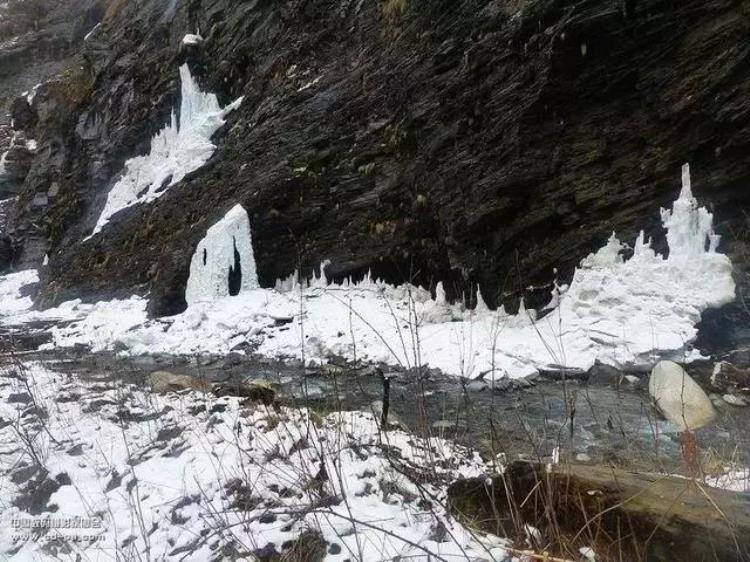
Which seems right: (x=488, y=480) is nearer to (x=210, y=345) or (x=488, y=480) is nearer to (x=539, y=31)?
(x=539, y=31)

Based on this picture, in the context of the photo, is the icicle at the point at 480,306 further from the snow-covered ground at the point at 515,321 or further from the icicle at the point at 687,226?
the icicle at the point at 687,226

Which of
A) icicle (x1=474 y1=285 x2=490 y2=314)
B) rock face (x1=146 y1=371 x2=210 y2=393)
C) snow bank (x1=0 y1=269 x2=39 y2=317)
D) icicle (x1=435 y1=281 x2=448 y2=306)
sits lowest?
rock face (x1=146 y1=371 x2=210 y2=393)

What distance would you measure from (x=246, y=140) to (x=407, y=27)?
5289mm

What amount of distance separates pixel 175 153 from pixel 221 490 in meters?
15.0

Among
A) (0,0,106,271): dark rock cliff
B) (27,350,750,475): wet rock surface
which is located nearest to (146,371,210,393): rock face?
(27,350,750,475): wet rock surface

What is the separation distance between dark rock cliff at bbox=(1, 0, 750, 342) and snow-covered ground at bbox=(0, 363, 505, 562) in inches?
134

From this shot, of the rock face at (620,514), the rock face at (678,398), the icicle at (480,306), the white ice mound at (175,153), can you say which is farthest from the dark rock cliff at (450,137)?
the rock face at (620,514)

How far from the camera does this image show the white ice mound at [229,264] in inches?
449

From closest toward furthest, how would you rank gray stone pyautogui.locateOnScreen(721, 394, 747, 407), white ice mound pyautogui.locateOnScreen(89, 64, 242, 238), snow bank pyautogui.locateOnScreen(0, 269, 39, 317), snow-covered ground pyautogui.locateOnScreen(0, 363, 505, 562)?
snow-covered ground pyautogui.locateOnScreen(0, 363, 505, 562) → gray stone pyautogui.locateOnScreen(721, 394, 747, 407) → white ice mound pyautogui.locateOnScreen(89, 64, 242, 238) → snow bank pyautogui.locateOnScreen(0, 269, 39, 317)

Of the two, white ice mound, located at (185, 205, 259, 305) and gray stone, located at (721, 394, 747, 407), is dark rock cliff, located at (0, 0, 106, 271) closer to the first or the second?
white ice mound, located at (185, 205, 259, 305)

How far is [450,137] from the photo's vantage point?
29.0ft

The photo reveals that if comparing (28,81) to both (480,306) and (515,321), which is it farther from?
(515,321)

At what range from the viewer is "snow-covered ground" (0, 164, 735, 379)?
5.80 m

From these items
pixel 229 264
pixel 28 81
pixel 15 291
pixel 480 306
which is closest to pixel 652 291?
pixel 480 306
